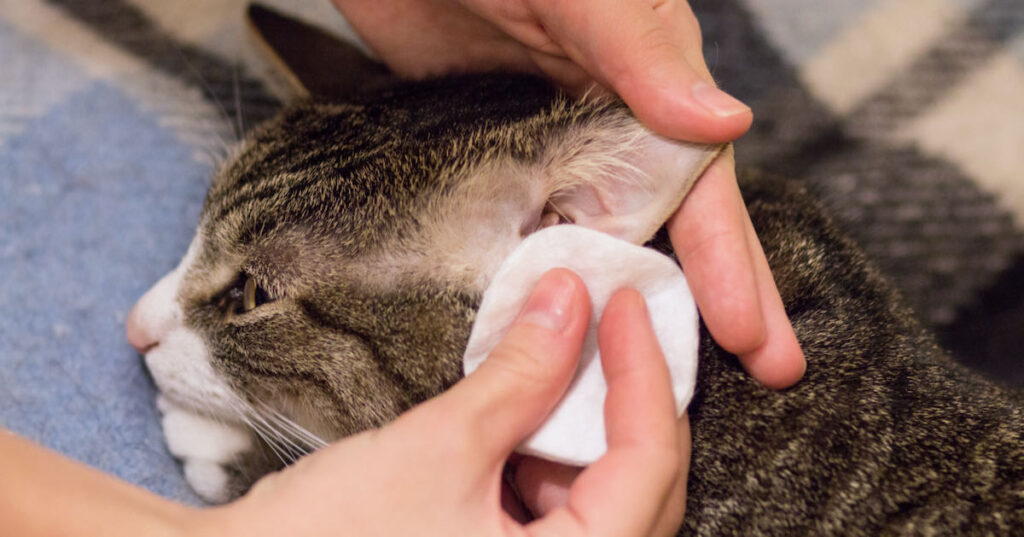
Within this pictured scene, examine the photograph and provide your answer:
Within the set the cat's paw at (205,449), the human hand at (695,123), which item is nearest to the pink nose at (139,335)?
the cat's paw at (205,449)

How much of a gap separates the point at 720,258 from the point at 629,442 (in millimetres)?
254

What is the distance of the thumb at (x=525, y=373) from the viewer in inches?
26.7

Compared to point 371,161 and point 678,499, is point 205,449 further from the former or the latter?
point 678,499

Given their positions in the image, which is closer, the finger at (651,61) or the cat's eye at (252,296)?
the finger at (651,61)

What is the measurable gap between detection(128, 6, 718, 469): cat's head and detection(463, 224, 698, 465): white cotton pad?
0.16 ft

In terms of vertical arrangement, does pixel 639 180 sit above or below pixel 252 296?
above

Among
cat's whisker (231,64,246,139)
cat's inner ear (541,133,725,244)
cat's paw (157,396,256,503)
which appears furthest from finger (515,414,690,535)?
cat's whisker (231,64,246,139)

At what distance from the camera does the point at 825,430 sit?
2.78ft

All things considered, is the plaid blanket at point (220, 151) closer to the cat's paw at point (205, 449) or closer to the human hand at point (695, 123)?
the cat's paw at point (205, 449)

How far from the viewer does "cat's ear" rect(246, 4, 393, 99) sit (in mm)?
1201

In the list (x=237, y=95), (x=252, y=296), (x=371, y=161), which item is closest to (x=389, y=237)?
(x=371, y=161)

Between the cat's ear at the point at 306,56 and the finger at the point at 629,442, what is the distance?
25.1 inches

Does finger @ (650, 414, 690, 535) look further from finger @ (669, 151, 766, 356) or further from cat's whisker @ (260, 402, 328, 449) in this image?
cat's whisker @ (260, 402, 328, 449)

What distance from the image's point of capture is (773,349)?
851 millimetres
